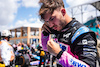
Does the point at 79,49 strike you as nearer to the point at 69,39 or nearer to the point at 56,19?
the point at 69,39

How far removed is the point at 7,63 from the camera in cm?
310

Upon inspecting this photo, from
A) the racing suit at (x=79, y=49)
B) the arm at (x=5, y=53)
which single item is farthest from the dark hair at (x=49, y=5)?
the arm at (x=5, y=53)

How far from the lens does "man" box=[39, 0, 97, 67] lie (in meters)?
0.91

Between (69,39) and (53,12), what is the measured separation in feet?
1.03

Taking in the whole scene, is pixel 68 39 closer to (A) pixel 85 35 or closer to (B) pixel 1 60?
(A) pixel 85 35

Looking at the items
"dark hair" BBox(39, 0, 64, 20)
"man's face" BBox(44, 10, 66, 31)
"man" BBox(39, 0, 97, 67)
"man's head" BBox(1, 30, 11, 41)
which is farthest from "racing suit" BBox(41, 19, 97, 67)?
"man's head" BBox(1, 30, 11, 41)

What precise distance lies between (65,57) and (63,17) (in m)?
0.42

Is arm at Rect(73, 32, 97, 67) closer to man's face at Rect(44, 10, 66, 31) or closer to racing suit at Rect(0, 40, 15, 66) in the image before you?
man's face at Rect(44, 10, 66, 31)

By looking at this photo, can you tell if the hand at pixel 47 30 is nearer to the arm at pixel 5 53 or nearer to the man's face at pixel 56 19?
the man's face at pixel 56 19

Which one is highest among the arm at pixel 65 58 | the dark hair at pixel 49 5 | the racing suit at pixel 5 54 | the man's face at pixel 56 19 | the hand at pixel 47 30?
the dark hair at pixel 49 5

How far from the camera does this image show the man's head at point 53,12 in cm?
108

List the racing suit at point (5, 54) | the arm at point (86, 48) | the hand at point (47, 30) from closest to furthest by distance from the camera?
the arm at point (86, 48) → the hand at point (47, 30) → the racing suit at point (5, 54)

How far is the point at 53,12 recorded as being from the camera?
1.09 metres

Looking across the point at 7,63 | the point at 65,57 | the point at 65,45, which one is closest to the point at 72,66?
the point at 65,57
